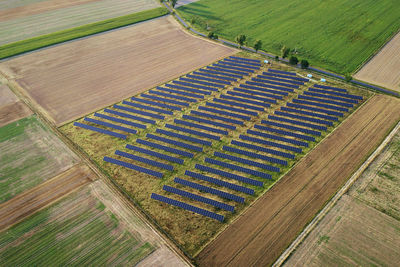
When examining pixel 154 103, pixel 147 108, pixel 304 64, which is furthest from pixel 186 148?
pixel 304 64

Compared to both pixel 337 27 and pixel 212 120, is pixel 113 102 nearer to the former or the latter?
pixel 212 120

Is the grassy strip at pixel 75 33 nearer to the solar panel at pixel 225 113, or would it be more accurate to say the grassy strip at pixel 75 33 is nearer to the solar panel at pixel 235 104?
the solar panel at pixel 235 104

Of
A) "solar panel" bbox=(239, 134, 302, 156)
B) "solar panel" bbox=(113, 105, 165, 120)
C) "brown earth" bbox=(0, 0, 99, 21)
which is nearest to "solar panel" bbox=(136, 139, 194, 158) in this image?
"solar panel" bbox=(113, 105, 165, 120)

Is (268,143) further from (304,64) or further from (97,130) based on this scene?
(97,130)

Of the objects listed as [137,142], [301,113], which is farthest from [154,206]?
[301,113]

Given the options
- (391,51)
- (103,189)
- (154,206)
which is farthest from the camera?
(391,51)

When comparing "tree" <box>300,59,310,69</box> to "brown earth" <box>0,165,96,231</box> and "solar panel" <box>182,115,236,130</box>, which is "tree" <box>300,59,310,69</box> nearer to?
"solar panel" <box>182,115,236,130</box>

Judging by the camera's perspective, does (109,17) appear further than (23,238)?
Yes
